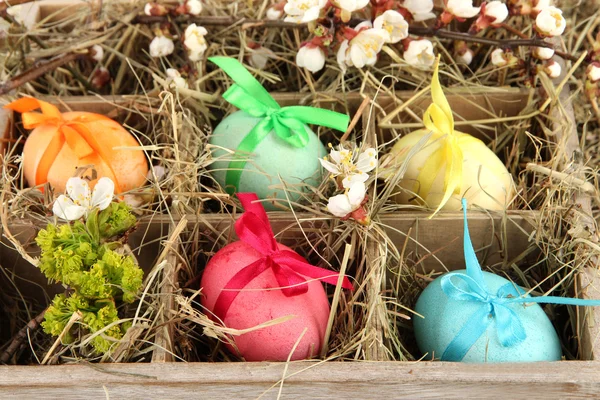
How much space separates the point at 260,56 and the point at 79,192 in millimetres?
667

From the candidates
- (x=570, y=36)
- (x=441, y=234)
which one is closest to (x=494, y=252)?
(x=441, y=234)

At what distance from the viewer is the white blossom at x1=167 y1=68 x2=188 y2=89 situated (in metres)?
1.45

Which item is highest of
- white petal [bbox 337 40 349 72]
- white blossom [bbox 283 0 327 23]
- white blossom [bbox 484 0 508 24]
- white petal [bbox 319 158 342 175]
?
white blossom [bbox 283 0 327 23]

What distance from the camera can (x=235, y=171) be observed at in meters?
1.29

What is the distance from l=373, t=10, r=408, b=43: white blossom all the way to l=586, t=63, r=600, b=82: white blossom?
1.35ft

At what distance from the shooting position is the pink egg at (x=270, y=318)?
3.43 feet

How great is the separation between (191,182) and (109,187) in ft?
0.71

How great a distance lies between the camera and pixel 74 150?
1.25 meters

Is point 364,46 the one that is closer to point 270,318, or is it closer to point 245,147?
point 245,147

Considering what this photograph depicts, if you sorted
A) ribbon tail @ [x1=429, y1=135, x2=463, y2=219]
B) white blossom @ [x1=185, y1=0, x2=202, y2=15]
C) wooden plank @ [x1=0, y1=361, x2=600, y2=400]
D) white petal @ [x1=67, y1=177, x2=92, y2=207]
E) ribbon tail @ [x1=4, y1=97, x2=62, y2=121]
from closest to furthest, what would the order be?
wooden plank @ [x1=0, y1=361, x2=600, y2=400] → white petal @ [x1=67, y1=177, x2=92, y2=207] → ribbon tail @ [x1=429, y1=135, x2=463, y2=219] → ribbon tail @ [x1=4, y1=97, x2=62, y2=121] → white blossom @ [x1=185, y1=0, x2=202, y2=15]

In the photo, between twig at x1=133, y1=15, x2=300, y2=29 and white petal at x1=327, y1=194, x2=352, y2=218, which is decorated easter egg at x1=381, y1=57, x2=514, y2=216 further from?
twig at x1=133, y1=15, x2=300, y2=29

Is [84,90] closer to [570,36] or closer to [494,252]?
[494,252]

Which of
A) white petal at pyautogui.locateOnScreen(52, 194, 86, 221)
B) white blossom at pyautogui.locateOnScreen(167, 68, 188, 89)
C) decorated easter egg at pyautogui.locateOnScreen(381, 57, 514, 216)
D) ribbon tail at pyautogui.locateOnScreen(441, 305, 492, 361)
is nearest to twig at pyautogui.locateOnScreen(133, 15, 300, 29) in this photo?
white blossom at pyautogui.locateOnScreen(167, 68, 188, 89)

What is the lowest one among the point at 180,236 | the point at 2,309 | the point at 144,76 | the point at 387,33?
the point at 2,309
